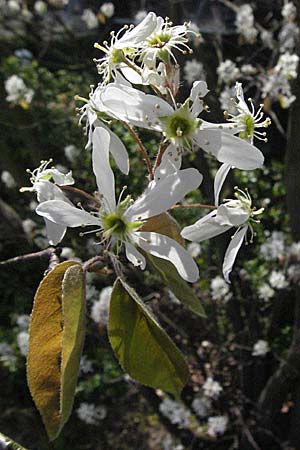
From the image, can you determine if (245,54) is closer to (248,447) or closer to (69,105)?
(69,105)

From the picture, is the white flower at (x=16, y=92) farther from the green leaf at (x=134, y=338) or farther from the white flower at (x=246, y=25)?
the green leaf at (x=134, y=338)

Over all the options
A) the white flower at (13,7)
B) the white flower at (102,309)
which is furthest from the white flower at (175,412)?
the white flower at (13,7)

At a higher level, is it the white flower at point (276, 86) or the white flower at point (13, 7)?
the white flower at point (276, 86)

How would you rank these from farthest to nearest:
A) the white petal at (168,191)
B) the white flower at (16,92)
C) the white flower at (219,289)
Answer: the white flower at (16,92) < the white flower at (219,289) < the white petal at (168,191)

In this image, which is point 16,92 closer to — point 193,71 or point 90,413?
point 193,71

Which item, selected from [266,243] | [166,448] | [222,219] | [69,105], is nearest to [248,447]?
[166,448]

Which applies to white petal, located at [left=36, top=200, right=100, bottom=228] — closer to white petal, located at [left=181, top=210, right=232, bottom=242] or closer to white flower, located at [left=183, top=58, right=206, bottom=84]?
white petal, located at [left=181, top=210, right=232, bottom=242]
